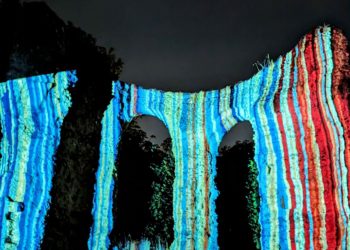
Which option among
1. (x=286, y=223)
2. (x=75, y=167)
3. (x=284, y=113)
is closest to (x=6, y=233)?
(x=75, y=167)

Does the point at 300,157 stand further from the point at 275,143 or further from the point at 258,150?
the point at 258,150

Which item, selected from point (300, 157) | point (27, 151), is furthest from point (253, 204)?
point (27, 151)

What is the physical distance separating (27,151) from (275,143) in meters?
2.86

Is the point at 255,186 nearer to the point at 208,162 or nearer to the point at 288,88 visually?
the point at 208,162

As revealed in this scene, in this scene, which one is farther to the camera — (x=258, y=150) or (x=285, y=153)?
(x=258, y=150)

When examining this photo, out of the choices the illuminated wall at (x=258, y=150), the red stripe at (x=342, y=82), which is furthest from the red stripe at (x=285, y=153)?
the red stripe at (x=342, y=82)

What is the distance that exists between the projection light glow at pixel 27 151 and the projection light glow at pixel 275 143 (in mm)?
772

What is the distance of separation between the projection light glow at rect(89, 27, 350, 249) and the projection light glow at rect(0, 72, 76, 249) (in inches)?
30.4

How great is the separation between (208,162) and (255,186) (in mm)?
2026

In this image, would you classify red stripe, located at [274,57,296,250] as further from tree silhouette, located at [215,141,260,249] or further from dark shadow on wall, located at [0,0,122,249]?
tree silhouette, located at [215,141,260,249]

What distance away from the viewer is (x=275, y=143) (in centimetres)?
518

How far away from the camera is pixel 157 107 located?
6324mm

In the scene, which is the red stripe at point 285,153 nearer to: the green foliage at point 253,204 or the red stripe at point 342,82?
the red stripe at point 342,82

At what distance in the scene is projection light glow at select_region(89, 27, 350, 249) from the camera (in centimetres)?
479
